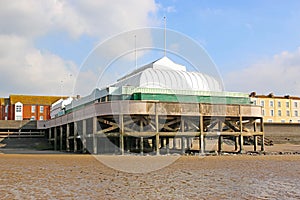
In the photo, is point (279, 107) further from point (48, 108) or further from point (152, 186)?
point (152, 186)

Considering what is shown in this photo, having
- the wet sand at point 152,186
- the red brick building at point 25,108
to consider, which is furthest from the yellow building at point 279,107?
the wet sand at point 152,186

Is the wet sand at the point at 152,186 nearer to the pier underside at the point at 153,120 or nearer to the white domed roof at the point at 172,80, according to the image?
the pier underside at the point at 153,120

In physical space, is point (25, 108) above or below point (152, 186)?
above

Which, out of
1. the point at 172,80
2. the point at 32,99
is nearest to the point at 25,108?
the point at 32,99

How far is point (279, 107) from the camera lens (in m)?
82.1

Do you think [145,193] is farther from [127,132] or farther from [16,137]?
[16,137]

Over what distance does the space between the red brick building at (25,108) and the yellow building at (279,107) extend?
4408 cm

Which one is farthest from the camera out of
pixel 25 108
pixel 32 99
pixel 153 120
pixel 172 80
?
pixel 32 99

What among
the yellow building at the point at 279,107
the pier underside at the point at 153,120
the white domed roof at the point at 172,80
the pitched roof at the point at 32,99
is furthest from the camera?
the pitched roof at the point at 32,99

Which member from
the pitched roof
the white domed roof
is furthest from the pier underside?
the pitched roof

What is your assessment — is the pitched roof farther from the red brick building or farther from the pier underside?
the pier underside

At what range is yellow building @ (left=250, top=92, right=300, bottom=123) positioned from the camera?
7981 centimetres

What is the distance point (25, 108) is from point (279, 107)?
175 feet

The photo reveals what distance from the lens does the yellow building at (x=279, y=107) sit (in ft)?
262
